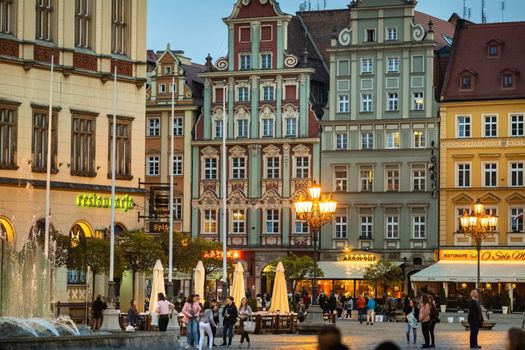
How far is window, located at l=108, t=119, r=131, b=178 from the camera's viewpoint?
191 ft

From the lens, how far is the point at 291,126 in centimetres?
8325

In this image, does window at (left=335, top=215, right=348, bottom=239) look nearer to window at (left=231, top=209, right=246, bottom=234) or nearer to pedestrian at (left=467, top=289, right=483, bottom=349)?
window at (left=231, top=209, right=246, bottom=234)

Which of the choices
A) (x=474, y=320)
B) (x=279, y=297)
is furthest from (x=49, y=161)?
(x=474, y=320)

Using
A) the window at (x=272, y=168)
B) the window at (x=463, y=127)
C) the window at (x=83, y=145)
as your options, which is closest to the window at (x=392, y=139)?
the window at (x=463, y=127)

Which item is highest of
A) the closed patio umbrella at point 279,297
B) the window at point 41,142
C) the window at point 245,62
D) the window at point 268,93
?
the window at point 245,62

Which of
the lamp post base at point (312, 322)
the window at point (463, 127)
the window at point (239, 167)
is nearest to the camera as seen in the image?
the lamp post base at point (312, 322)

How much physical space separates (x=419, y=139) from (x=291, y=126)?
7.24 m

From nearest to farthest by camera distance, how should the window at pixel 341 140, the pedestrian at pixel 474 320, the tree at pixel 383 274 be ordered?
the pedestrian at pixel 474 320 < the tree at pixel 383 274 < the window at pixel 341 140

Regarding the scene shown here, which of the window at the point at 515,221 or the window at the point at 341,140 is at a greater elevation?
the window at the point at 341,140

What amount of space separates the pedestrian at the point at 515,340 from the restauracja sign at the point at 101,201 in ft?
143

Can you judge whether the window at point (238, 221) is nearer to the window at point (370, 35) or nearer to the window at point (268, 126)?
the window at point (268, 126)

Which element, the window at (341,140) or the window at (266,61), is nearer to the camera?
the window at (341,140)

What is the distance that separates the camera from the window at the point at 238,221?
8419 centimetres

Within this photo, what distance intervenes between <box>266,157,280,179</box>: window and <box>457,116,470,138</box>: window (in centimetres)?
1040
